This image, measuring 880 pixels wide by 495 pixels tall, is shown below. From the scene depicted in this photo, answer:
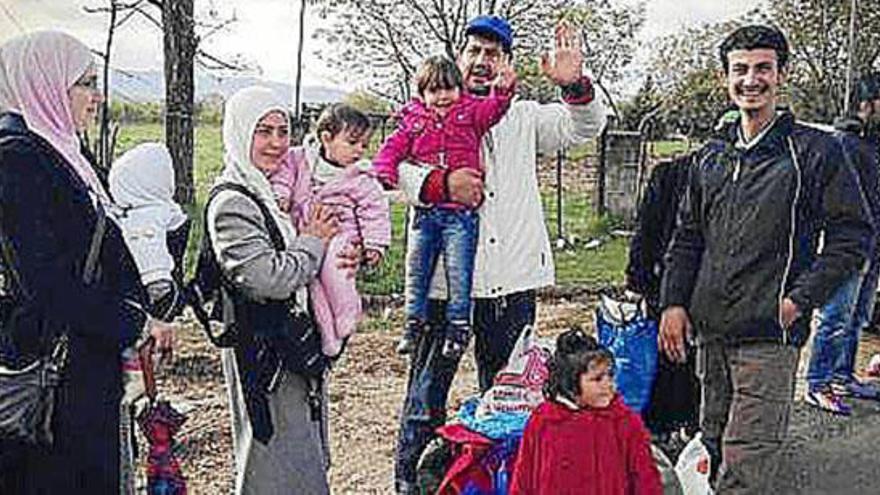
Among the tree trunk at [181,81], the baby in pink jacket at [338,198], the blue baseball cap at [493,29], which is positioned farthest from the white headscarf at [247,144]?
the tree trunk at [181,81]

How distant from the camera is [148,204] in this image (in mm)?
5059

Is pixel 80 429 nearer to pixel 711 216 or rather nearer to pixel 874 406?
pixel 711 216

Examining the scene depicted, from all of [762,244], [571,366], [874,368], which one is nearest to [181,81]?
[874,368]

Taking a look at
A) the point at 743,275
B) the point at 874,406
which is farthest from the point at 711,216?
the point at 874,406

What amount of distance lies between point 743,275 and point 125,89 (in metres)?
8.69

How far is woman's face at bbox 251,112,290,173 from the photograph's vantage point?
13.6 ft

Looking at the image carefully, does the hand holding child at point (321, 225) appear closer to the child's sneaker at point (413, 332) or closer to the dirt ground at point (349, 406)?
the child's sneaker at point (413, 332)

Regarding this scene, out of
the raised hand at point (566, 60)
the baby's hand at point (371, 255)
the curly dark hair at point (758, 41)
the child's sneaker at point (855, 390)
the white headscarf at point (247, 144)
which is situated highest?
the curly dark hair at point (758, 41)

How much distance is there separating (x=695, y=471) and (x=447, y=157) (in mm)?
1472

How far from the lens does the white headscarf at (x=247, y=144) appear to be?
13.4 feet

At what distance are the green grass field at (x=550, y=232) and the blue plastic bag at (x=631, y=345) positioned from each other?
3.78m

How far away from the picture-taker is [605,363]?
415 centimetres

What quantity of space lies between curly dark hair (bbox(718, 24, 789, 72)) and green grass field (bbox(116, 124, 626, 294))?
4.81 metres

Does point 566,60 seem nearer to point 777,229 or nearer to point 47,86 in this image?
point 777,229
